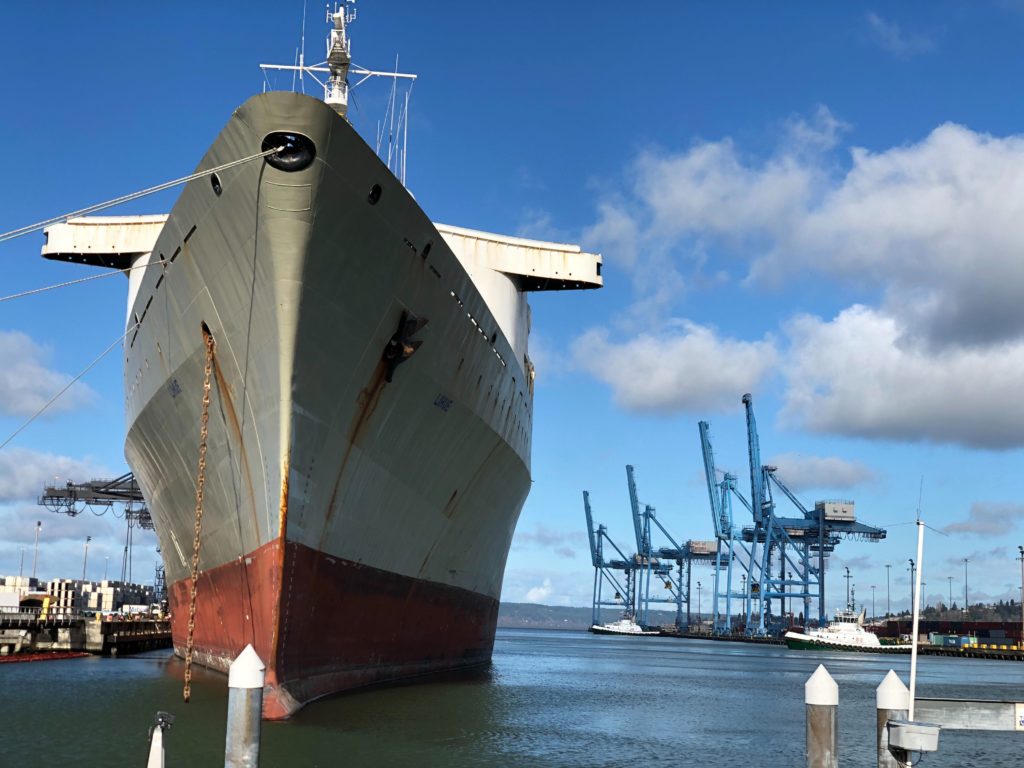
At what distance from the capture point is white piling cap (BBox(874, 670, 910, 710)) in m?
9.12

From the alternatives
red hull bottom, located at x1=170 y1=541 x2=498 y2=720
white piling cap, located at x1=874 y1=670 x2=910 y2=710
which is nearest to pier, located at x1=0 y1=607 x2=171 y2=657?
red hull bottom, located at x1=170 y1=541 x2=498 y2=720

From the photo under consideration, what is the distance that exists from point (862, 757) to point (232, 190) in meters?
13.5

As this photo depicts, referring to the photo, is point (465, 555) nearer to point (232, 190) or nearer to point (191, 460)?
point (191, 460)

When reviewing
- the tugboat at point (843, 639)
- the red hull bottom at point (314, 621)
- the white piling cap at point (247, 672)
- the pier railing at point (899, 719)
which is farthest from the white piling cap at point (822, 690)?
the tugboat at point (843, 639)

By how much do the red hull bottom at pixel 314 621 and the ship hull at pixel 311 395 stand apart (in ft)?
0.13

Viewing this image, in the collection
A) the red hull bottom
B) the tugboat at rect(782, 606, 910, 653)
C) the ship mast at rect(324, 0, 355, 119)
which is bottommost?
the tugboat at rect(782, 606, 910, 653)

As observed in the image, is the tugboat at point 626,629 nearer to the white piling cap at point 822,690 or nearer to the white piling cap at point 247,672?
the white piling cap at point 822,690

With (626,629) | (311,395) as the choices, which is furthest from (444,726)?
(626,629)

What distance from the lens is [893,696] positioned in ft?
30.0

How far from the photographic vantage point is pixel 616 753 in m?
14.3

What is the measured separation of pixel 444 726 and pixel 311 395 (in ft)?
19.4

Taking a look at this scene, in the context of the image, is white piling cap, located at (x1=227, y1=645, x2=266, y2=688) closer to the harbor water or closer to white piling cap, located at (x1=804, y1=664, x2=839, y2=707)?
the harbor water

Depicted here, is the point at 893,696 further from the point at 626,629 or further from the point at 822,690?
the point at 626,629

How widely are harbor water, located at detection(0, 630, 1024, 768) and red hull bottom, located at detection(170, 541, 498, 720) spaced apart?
436 millimetres
